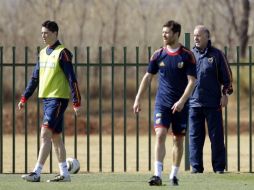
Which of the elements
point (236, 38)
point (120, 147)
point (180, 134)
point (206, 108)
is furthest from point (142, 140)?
point (180, 134)

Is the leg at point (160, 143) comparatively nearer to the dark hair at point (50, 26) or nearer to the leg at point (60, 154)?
the leg at point (60, 154)

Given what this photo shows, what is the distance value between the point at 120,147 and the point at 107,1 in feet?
87.3

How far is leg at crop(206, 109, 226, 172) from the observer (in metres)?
15.5

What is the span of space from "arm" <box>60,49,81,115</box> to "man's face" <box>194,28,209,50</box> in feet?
7.54

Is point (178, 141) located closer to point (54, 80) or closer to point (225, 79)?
point (54, 80)

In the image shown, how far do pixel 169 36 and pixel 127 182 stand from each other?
1.93 meters

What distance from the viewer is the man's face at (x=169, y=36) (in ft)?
42.3

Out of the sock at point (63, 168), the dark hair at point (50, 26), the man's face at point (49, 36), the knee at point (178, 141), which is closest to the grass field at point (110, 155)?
the sock at point (63, 168)

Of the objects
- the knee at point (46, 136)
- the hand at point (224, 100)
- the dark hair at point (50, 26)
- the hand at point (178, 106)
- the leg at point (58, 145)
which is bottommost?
the leg at point (58, 145)

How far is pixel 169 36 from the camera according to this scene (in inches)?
509

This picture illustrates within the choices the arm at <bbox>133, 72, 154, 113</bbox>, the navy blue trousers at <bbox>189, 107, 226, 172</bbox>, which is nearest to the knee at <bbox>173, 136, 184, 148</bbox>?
the arm at <bbox>133, 72, 154, 113</bbox>

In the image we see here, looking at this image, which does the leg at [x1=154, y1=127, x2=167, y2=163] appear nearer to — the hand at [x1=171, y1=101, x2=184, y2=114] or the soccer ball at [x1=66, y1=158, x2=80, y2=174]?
the hand at [x1=171, y1=101, x2=184, y2=114]

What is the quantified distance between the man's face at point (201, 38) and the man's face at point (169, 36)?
2.24 m

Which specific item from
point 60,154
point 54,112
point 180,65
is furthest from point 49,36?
point 180,65
